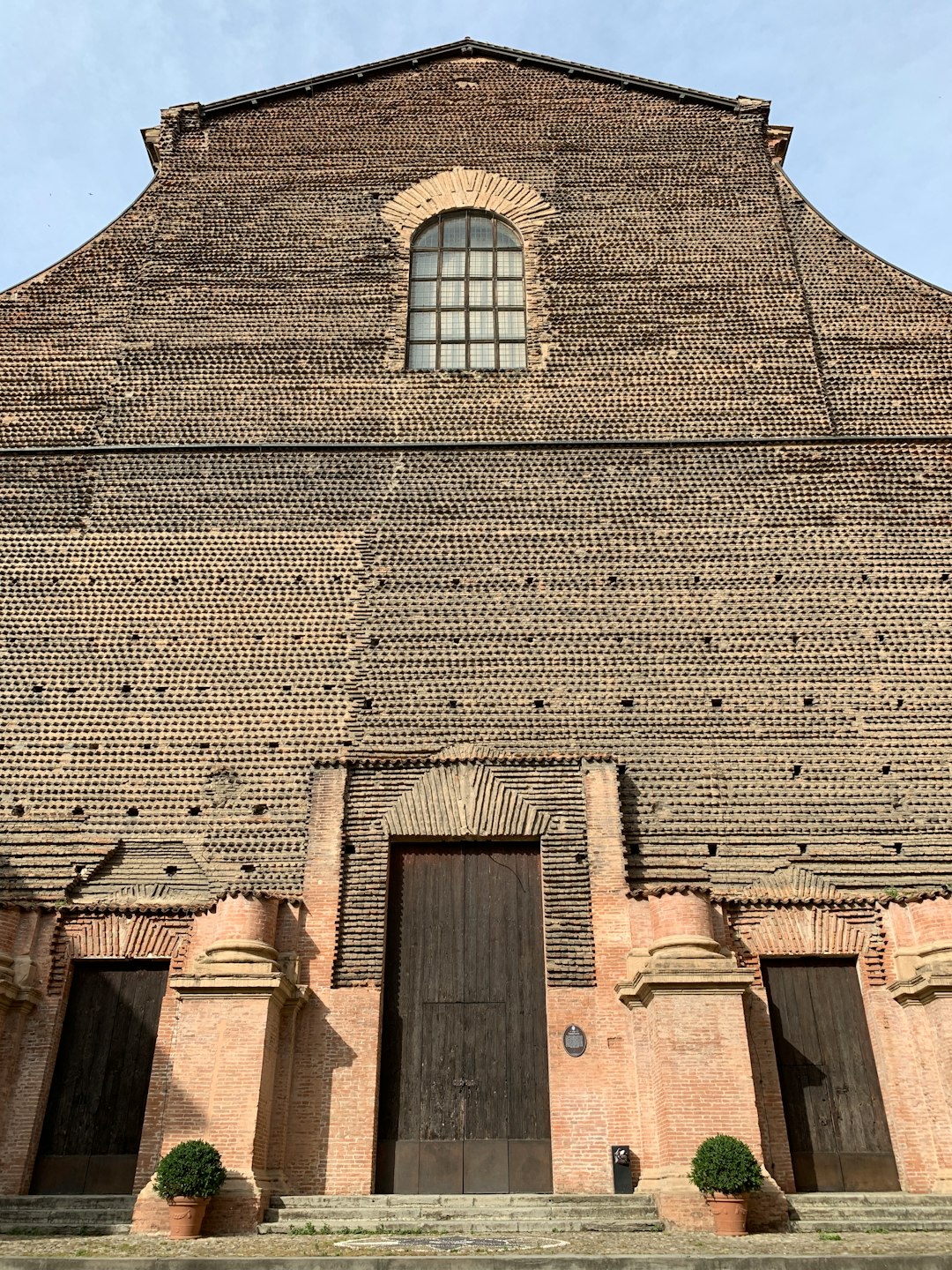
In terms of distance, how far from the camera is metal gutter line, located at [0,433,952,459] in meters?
12.4

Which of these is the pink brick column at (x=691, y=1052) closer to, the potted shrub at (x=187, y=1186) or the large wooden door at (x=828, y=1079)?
the large wooden door at (x=828, y=1079)

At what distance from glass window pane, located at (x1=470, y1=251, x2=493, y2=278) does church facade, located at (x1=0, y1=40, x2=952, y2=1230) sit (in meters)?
0.05

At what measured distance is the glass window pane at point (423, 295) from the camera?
45.9 feet

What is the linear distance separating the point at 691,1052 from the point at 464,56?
15.0m

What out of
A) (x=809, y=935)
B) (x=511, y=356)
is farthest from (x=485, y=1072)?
(x=511, y=356)

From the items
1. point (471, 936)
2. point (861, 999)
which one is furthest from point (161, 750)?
point (861, 999)

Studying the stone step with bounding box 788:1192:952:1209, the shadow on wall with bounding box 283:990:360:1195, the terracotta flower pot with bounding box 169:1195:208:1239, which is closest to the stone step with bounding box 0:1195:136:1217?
the terracotta flower pot with bounding box 169:1195:208:1239

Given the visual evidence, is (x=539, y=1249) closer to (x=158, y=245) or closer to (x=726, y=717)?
(x=726, y=717)

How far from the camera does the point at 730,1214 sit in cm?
745

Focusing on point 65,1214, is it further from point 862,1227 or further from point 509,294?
point 509,294

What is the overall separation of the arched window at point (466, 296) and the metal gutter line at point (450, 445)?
4.94ft

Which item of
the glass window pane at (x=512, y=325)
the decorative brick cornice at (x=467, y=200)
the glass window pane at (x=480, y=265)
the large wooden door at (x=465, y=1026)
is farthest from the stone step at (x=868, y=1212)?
the decorative brick cornice at (x=467, y=200)

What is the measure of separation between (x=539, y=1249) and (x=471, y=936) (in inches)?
131

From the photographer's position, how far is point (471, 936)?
9695 mm
